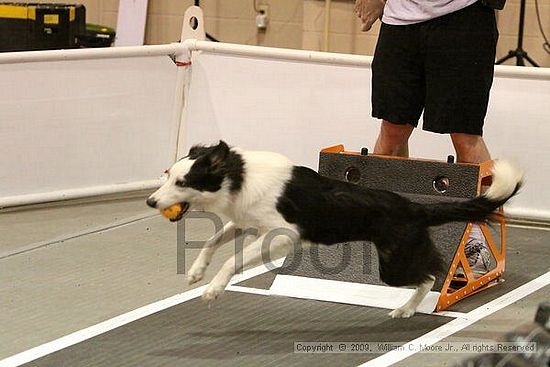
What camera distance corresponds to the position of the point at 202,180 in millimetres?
3484

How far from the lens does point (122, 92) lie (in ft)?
18.3

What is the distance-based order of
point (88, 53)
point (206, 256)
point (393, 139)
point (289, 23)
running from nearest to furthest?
1. point (206, 256)
2. point (393, 139)
3. point (88, 53)
4. point (289, 23)

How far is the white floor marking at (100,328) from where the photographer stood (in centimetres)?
342

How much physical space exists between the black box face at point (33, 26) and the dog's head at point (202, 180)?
192 inches

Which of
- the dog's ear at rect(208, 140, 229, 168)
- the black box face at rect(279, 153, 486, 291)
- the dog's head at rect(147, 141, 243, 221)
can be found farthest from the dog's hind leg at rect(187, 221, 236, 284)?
the black box face at rect(279, 153, 486, 291)

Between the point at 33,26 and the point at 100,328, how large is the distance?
4.88m

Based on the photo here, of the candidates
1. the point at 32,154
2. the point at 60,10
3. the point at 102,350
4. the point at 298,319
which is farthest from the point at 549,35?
the point at 102,350

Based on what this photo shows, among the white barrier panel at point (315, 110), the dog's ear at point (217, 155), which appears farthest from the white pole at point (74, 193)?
the dog's ear at point (217, 155)

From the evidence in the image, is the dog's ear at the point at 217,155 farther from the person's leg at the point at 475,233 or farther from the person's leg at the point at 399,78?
the person's leg at the point at 475,233

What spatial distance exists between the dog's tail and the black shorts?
0.60 meters

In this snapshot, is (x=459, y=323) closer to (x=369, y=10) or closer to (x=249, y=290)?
(x=249, y=290)

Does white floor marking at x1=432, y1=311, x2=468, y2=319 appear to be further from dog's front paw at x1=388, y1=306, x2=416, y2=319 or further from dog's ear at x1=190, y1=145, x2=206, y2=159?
dog's ear at x1=190, y1=145, x2=206, y2=159

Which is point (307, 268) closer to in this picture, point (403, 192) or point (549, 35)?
point (403, 192)

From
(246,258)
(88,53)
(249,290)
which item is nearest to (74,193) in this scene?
(88,53)
